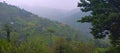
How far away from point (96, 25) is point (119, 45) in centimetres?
322

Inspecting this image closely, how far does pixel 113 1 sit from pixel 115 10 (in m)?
0.98

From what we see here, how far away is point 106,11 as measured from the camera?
26.4m

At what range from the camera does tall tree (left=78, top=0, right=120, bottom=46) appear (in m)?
25.0

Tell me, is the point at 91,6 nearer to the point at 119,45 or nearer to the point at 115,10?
the point at 115,10

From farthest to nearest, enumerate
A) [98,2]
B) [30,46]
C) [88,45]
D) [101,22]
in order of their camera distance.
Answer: [88,45] → [30,46] → [98,2] → [101,22]

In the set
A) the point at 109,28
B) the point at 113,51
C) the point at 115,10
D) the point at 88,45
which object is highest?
the point at 115,10

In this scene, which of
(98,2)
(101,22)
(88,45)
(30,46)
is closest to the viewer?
(101,22)

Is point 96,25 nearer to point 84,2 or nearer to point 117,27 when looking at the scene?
point 117,27

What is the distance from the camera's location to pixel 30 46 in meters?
74.6

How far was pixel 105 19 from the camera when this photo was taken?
24797mm

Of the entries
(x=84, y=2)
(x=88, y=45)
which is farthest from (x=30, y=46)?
(x=84, y=2)

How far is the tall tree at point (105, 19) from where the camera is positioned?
82.0 feet

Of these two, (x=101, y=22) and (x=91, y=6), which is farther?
(x=91, y=6)

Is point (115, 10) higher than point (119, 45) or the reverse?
higher
